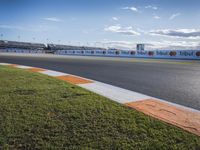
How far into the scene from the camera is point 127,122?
9.98 feet

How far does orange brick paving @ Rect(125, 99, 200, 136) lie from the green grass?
234 millimetres

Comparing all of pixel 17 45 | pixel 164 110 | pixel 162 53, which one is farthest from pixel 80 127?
pixel 17 45

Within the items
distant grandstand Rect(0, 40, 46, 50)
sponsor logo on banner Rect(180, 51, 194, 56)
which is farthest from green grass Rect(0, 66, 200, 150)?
distant grandstand Rect(0, 40, 46, 50)

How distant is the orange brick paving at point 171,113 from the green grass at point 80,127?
0.23 metres

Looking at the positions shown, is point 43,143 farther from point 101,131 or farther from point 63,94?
point 63,94

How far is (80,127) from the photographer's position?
2.87 m

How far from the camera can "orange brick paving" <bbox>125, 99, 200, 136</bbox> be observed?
9.96 feet

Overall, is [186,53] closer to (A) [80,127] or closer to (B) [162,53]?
(B) [162,53]

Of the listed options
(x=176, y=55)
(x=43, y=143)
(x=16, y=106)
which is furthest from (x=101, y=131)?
(x=176, y=55)

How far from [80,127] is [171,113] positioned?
1907 mm

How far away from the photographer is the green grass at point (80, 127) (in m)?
2.45

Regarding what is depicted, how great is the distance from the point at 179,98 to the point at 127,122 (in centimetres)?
234

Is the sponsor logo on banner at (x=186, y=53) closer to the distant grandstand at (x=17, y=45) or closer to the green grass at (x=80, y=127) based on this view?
the green grass at (x=80, y=127)

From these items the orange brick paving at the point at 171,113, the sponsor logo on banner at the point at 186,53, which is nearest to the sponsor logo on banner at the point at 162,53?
the sponsor logo on banner at the point at 186,53
